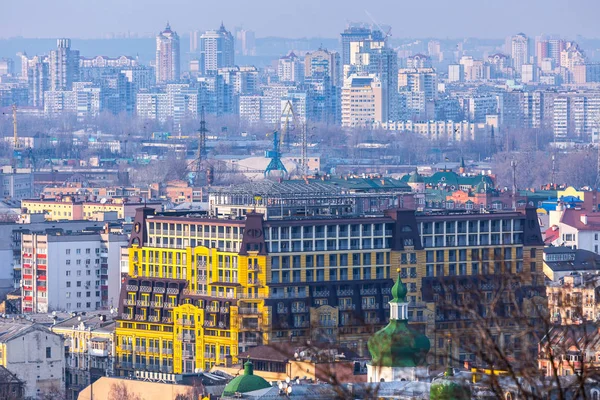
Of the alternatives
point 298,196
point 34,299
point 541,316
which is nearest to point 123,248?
point 34,299

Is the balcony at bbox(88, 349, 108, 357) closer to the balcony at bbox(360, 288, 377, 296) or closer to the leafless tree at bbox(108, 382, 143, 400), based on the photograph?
the balcony at bbox(360, 288, 377, 296)

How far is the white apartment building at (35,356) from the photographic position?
134ft

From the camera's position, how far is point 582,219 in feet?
196

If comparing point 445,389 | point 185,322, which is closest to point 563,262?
point 185,322

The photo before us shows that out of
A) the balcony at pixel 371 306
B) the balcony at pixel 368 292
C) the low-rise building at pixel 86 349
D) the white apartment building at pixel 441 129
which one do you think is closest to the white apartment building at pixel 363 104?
the white apartment building at pixel 441 129

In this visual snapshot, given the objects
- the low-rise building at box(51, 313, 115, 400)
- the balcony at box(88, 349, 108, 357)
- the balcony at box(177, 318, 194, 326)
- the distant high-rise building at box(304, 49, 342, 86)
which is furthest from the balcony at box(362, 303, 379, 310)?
the distant high-rise building at box(304, 49, 342, 86)

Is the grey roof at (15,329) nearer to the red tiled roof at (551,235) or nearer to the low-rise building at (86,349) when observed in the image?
the low-rise building at (86,349)

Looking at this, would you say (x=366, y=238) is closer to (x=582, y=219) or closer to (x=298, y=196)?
(x=298, y=196)

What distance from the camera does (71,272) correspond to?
52406 millimetres

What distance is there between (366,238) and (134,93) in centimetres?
14227

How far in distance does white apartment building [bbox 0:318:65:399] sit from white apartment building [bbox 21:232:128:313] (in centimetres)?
1039

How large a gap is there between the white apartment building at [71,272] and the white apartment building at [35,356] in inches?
409

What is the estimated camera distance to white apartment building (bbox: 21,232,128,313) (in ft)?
171

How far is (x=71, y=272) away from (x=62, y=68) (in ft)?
461
